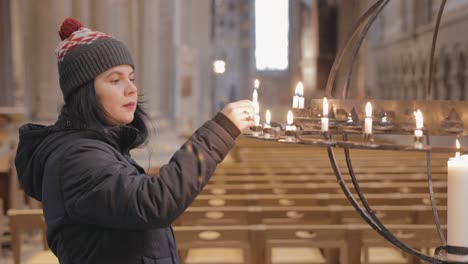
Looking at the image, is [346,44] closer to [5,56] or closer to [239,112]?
[239,112]

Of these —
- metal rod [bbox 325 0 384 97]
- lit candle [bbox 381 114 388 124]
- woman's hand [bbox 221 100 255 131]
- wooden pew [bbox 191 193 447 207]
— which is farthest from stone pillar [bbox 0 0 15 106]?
lit candle [bbox 381 114 388 124]

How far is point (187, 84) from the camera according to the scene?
18297 millimetres

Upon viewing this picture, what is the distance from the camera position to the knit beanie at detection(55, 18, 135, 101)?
186 centimetres

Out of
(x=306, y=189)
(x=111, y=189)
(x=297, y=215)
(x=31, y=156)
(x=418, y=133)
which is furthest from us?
(x=306, y=189)

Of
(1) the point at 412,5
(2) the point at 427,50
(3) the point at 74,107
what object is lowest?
(3) the point at 74,107

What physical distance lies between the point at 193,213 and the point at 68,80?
2.54 metres

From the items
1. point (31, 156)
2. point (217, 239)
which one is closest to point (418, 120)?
point (31, 156)

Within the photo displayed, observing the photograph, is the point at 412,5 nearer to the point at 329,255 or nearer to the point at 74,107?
the point at 329,255

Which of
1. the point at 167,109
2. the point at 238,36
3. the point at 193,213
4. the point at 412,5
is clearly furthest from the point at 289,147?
the point at 238,36

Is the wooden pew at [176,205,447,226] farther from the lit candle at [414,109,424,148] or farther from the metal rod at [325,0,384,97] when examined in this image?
the lit candle at [414,109,424,148]

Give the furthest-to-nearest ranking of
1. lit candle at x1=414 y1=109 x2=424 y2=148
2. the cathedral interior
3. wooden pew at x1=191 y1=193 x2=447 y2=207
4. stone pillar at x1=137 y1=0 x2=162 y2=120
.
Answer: stone pillar at x1=137 y1=0 x2=162 y2=120, wooden pew at x1=191 y1=193 x2=447 y2=207, the cathedral interior, lit candle at x1=414 y1=109 x2=424 y2=148

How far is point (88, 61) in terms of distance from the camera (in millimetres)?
1858

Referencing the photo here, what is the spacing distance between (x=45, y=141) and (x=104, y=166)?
0.31m

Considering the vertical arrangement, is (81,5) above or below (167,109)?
above
